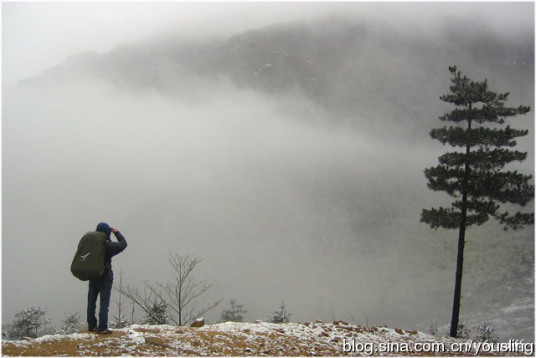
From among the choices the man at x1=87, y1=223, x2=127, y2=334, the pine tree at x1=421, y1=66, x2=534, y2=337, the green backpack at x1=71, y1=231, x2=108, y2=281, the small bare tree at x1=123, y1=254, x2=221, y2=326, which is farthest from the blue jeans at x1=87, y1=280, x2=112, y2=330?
the pine tree at x1=421, y1=66, x2=534, y2=337

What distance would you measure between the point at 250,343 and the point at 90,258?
4.60 m

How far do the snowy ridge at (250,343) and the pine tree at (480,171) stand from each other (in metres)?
5.07

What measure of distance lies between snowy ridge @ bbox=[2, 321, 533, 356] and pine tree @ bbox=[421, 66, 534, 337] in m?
5.07

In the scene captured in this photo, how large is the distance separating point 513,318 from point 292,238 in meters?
66.9

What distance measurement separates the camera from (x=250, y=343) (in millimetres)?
10281

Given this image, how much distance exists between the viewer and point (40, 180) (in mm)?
172750

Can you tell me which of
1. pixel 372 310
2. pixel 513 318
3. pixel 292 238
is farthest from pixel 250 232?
pixel 513 318

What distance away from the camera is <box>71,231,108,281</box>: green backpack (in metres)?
8.77

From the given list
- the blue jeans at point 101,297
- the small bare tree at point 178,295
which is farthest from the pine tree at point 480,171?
the blue jeans at point 101,297

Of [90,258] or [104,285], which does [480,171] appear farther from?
[90,258]

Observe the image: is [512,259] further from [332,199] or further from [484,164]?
[484,164]

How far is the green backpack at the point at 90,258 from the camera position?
877cm

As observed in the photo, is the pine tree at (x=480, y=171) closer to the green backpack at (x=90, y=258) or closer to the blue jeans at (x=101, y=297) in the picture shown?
the blue jeans at (x=101, y=297)

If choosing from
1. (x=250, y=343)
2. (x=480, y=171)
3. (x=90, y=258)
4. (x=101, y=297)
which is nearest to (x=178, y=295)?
(x=250, y=343)
